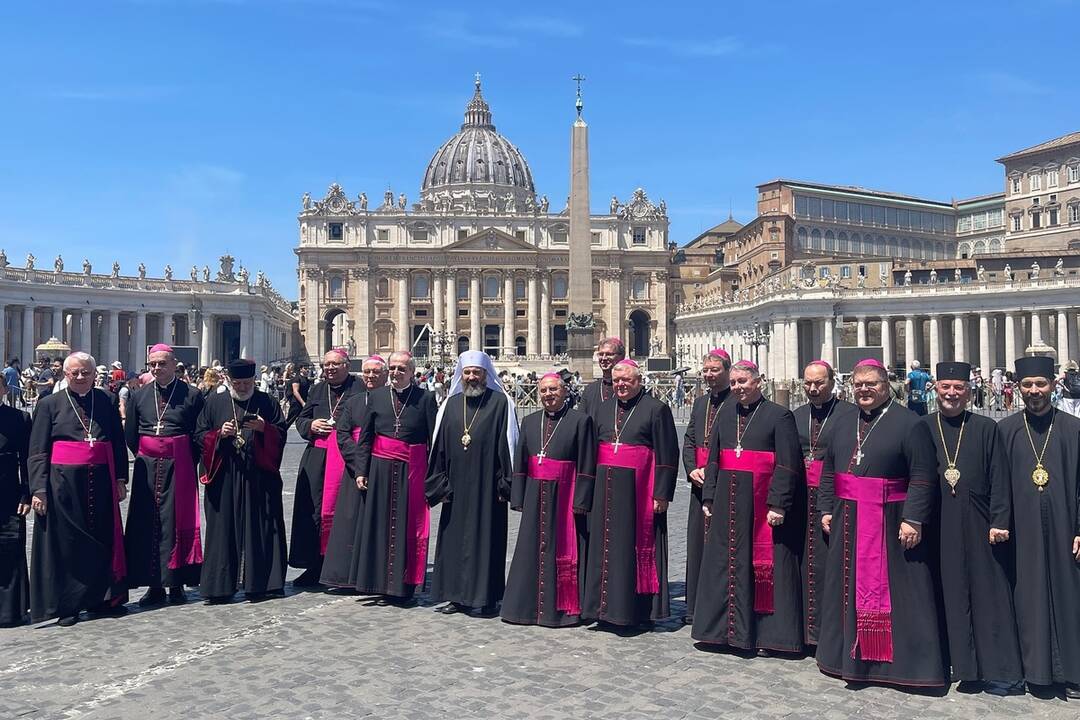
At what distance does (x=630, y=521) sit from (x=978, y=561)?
229 centimetres

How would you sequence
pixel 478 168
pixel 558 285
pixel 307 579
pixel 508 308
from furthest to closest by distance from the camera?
pixel 478 168 → pixel 558 285 → pixel 508 308 → pixel 307 579

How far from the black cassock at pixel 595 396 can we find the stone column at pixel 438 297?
75908 mm

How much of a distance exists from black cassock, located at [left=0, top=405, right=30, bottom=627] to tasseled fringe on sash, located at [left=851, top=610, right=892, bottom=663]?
19.3 feet

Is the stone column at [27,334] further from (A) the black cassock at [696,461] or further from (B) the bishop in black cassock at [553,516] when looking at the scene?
(A) the black cassock at [696,461]

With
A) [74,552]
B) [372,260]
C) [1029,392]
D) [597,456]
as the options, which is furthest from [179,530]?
[372,260]

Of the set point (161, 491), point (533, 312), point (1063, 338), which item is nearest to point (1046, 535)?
point (161, 491)

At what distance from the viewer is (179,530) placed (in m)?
7.41

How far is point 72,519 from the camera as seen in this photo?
22.8 ft

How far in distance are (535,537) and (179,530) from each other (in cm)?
289

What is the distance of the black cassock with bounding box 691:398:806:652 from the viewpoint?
6.03 m

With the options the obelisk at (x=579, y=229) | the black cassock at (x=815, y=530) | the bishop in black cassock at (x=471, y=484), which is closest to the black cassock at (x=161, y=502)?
the bishop in black cassock at (x=471, y=484)

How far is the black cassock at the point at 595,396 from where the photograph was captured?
23.7 feet

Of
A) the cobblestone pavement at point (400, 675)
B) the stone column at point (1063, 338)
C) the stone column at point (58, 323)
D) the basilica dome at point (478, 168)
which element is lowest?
the cobblestone pavement at point (400, 675)

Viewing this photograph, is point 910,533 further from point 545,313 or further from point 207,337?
point 545,313
